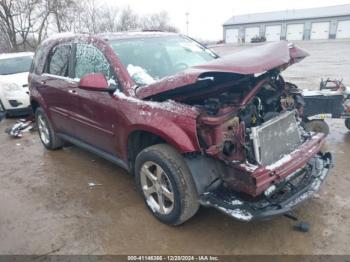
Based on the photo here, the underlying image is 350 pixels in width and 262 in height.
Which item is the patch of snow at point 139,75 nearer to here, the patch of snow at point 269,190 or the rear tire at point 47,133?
the patch of snow at point 269,190

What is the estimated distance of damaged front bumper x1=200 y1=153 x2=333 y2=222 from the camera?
2.56 meters

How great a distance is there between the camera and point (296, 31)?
55.7 metres

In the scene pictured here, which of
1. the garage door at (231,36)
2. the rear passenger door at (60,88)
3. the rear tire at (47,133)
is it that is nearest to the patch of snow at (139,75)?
the rear passenger door at (60,88)

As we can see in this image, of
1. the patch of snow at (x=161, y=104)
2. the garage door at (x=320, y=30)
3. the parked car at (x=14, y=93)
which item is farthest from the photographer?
the garage door at (x=320, y=30)

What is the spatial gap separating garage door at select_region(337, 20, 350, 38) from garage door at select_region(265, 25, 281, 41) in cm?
953

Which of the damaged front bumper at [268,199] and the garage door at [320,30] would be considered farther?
the garage door at [320,30]

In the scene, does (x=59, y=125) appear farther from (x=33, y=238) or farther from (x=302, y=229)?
(x=302, y=229)

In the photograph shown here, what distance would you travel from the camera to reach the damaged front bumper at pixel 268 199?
101 inches

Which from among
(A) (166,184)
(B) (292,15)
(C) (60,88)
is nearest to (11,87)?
(C) (60,88)

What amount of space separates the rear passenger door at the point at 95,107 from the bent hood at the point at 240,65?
602mm

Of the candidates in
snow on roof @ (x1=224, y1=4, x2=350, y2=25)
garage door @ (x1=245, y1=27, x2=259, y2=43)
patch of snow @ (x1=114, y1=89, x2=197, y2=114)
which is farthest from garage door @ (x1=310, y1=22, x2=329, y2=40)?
patch of snow @ (x1=114, y1=89, x2=197, y2=114)

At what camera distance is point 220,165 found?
2787mm

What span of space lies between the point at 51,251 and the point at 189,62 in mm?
2615

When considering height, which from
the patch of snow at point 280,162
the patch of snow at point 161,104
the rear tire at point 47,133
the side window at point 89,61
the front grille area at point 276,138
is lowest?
the rear tire at point 47,133
